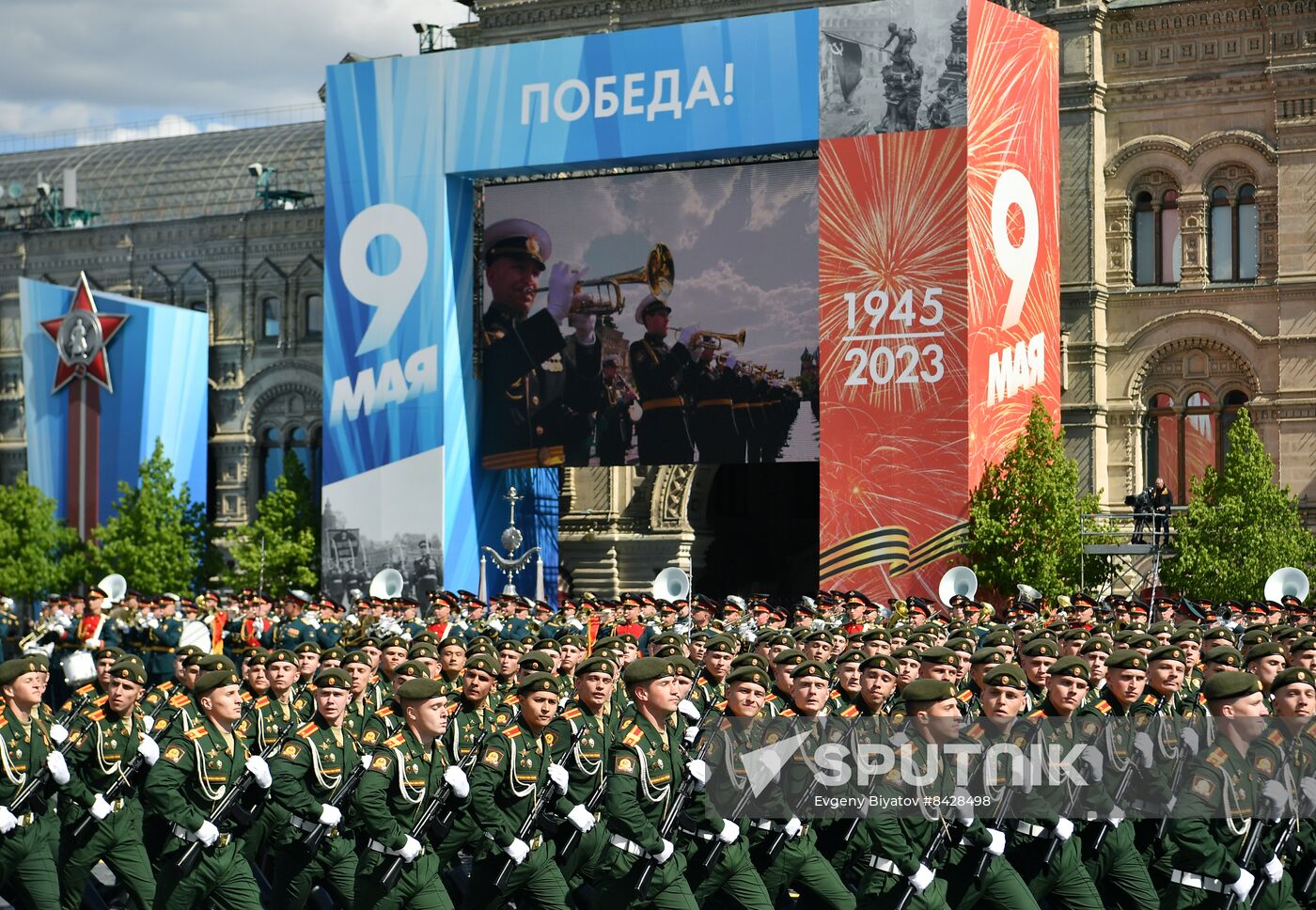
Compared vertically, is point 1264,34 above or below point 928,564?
above

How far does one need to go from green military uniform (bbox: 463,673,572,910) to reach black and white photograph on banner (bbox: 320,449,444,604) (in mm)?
30833

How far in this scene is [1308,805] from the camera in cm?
1141

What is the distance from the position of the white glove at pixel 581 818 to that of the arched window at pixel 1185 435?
108 feet

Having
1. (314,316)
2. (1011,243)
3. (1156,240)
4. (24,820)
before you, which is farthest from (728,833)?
(314,316)

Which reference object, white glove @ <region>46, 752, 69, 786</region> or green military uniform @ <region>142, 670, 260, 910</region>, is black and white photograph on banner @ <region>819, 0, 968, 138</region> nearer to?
green military uniform @ <region>142, 670, 260, 910</region>

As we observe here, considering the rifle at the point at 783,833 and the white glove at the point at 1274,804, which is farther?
the rifle at the point at 783,833

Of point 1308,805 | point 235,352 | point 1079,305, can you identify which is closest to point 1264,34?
point 1079,305

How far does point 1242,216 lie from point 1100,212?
3.12 meters

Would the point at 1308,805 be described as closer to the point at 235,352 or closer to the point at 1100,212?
the point at 1100,212

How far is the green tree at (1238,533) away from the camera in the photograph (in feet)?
117

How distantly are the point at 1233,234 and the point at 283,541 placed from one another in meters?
24.4

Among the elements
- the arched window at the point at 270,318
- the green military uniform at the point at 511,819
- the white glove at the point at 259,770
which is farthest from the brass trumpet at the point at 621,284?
the green military uniform at the point at 511,819

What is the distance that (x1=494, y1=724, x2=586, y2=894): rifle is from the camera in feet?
39.6

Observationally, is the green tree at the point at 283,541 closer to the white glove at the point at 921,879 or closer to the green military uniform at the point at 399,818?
the green military uniform at the point at 399,818
